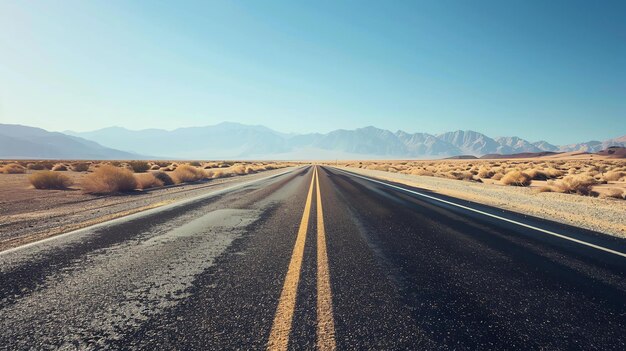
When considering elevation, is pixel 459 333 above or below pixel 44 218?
above

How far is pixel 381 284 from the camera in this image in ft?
10.2

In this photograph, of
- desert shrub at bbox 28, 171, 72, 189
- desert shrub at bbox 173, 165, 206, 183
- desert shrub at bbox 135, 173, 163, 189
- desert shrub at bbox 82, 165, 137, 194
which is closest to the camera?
desert shrub at bbox 82, 165, 137, 194

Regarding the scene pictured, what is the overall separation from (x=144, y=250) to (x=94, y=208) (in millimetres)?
5919

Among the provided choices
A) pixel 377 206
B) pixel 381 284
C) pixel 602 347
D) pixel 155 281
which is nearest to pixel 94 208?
pixel 155 281

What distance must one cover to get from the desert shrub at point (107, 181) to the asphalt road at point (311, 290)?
908 centimetres

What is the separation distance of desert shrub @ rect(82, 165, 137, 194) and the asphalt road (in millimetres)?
9078

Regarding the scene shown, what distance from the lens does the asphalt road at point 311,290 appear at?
7.00 feet

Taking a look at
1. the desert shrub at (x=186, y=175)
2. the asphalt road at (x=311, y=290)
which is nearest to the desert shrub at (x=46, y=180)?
the desert shrub at (x=186, y=175)

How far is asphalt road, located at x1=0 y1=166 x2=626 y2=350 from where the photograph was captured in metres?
2.13

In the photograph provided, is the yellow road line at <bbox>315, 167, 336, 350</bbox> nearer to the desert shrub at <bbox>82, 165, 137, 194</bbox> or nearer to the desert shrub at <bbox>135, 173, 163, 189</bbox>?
the desert shrub at <bbox>82, 165, 137, 194</bbox>

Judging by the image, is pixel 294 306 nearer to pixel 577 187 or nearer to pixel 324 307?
pixel 324 307

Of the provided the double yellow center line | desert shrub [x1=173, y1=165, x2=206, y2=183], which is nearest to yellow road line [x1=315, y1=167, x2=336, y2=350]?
the double yellow center line

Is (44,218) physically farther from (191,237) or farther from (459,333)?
(459,333)

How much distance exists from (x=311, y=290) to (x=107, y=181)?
1393cm
